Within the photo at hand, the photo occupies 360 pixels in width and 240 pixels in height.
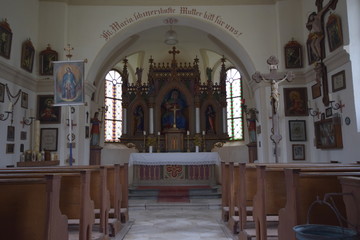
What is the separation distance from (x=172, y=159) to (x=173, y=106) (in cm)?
370

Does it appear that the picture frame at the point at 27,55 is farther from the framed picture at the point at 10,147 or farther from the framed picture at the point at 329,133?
the framed picture at the point at 329,133

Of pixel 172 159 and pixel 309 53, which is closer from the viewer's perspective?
pixel 309 53

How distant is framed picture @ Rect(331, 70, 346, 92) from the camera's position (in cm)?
728

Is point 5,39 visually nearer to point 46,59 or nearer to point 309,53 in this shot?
point 46,59

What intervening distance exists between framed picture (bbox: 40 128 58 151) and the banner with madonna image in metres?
2.18

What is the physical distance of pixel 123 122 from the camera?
44.9ft

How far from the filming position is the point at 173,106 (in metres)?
13.4

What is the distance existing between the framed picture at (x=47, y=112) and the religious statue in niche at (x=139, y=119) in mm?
4602

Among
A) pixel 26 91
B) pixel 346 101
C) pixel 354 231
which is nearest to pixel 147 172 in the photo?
pixel 26 91

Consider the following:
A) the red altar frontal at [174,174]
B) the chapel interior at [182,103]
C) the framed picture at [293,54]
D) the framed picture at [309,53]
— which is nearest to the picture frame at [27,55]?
the chapel interior at [182,103]

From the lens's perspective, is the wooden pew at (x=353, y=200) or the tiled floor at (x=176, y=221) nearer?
the wooden pew at (x=353, y=200)

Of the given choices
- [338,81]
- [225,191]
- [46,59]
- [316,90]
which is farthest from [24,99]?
[338,81]

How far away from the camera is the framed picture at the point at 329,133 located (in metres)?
7.43

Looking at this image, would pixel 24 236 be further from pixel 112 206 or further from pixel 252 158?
pixel 252 158
